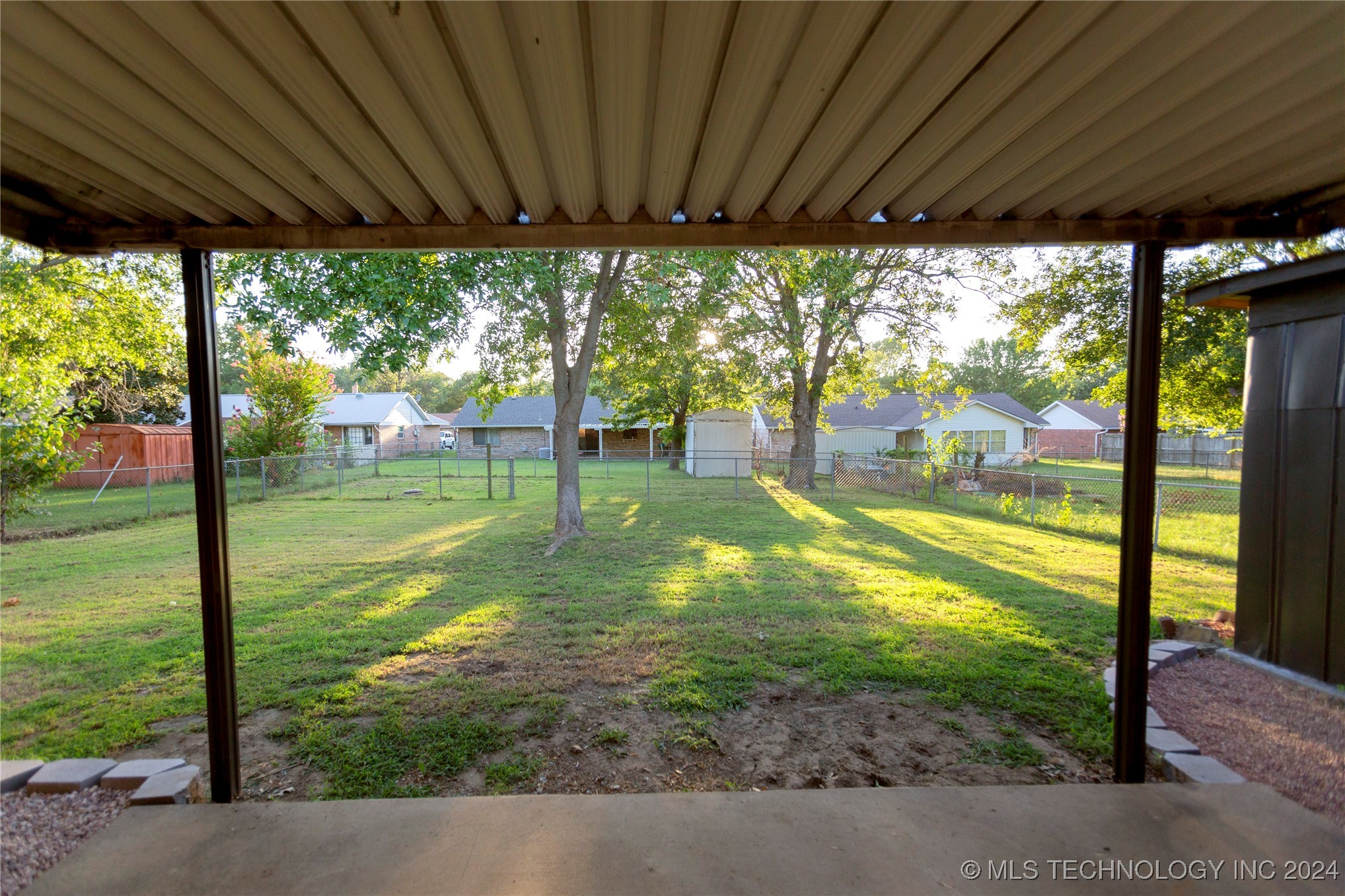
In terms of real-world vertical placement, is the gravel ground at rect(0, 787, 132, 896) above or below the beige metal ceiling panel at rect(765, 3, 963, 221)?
below

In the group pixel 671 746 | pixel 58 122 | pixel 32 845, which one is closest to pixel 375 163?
pixel 58 122

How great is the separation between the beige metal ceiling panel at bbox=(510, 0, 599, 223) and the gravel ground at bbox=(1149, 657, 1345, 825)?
4.27 m

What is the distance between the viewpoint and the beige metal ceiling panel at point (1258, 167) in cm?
199

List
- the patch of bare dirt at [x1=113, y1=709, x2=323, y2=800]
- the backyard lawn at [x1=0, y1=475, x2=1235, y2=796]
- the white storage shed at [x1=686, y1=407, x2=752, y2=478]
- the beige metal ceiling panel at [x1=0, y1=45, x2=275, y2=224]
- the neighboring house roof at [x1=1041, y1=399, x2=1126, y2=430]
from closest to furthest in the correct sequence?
the beige metal ceiling panel at [x1=0, y1=45, x2=275, y2=224] < the patch of bare dirt at [x1=113, y1=709, x2=323, y2=800] < the backyard lawn at [x1=0, y1=475, x2=1235, y2=796] < the white storage shed at [x1=686, y1=407, x2=752, y2=478] < the neighboring house roof at [x1=1041, y1=399, x2=1126, y2=430]

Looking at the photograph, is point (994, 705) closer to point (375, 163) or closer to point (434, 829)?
point (434, 829)

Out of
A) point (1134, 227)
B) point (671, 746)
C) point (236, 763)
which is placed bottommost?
point (671, 746)

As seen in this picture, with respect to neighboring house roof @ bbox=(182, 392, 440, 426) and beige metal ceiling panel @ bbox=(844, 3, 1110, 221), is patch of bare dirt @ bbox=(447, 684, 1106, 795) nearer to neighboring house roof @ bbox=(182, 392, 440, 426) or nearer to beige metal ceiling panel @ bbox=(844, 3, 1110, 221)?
beige metal ceiling panel @ bbox=(844, 3, 1110, 221)

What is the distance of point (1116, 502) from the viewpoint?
13.4 meters

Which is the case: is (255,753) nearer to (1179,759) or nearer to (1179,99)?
(1179,759)

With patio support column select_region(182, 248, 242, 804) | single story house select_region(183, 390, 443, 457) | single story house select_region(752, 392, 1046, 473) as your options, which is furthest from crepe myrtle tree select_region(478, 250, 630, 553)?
single story house select_region(183, 390, 443, 457)

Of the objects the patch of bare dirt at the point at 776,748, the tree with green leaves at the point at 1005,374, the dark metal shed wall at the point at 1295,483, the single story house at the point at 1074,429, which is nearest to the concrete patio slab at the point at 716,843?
the patch of bare dirt at the point at 776,748

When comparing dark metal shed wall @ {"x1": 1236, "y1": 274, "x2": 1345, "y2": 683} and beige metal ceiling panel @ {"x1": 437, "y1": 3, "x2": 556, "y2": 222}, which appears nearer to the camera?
beige metal ceiling panel @ {"x1": 437, "y1": 3, "x2": 556, "y2": 222}

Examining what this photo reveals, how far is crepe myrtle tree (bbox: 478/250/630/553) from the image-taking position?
759cm

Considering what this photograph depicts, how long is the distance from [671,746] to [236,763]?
7.14ft
